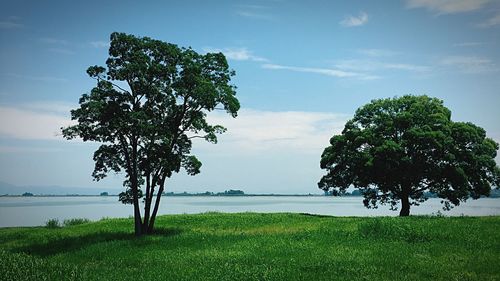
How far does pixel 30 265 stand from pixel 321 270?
12538 millimetres

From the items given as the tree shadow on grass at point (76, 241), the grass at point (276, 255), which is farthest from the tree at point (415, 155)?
the tree shadow on grass at point (76, 241)

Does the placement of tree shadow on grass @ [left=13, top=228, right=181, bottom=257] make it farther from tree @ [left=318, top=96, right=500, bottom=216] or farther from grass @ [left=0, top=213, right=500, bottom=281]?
tree @ [left=318, top=96, right=500, bottom=216]

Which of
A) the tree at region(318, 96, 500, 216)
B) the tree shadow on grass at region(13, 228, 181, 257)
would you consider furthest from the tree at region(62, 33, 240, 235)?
the tree at region(318, 96, 500, 216)

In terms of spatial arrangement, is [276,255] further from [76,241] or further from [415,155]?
[415,155]

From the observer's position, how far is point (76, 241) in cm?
2883

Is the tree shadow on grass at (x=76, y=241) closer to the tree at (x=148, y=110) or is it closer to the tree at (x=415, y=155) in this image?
the tree at (x=148, y=110)

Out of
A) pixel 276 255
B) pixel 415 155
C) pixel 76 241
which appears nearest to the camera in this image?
pixel 276 255

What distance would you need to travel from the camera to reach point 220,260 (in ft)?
63.7

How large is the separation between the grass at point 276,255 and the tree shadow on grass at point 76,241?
0.23 feet

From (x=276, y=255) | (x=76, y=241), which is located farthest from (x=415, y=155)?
(x=76, y=241)

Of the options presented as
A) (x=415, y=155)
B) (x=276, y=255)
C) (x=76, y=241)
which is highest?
(x=415, y=155)

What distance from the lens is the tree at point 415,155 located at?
1587 inches

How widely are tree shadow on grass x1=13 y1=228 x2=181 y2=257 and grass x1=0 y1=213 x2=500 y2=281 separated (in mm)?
70

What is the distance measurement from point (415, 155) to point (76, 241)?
33522 mm
